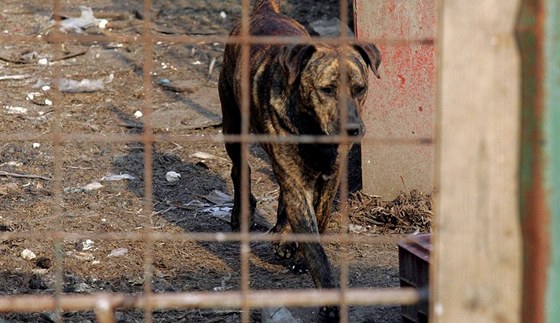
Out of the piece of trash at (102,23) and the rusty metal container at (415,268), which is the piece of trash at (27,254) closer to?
the rusty metal container at (415,268)

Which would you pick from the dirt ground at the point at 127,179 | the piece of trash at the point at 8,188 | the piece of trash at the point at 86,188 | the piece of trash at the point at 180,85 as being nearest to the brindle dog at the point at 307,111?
the dirt ground at the point at 127,179

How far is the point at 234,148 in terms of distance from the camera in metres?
6.33

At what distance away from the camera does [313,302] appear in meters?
2.66

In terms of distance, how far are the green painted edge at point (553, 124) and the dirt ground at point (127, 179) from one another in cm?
62

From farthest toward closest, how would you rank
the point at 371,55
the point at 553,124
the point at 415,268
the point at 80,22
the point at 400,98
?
the point at 80,22 → the point at 400,98 → the point at 371,55 → the point at 415,268 → the point at 553,124

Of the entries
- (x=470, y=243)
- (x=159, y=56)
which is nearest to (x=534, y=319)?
(x=470, y=243)

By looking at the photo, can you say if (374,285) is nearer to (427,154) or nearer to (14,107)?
(427,154)

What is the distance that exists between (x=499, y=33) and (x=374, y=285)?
3111 mm

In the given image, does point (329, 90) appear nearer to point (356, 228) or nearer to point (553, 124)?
point (356, 228)

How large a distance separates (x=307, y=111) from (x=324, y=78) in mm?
195

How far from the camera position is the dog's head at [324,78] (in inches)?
200

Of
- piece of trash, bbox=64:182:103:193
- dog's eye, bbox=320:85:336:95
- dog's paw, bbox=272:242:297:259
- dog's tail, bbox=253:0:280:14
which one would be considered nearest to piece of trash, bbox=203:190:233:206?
piece of trash, bbox=64:182:103:193

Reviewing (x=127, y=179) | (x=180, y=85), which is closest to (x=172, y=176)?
(x=127, y=179)

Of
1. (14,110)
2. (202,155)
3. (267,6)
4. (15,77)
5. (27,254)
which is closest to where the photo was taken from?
(27,254)
